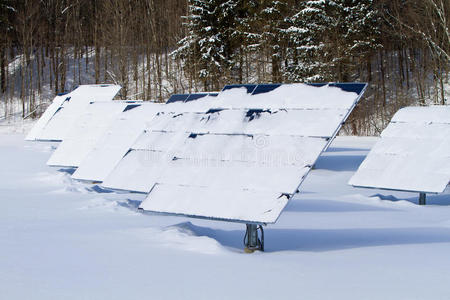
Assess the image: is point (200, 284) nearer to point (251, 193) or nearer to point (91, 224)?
point (251, 193)

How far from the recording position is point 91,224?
26.7 ft

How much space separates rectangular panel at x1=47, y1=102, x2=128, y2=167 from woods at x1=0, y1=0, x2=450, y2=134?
12603mm

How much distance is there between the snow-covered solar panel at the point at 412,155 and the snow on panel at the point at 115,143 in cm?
454

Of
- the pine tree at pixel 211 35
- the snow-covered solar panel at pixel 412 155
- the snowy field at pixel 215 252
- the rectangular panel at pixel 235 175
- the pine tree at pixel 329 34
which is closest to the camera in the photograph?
the snowy field at pixel 215 252

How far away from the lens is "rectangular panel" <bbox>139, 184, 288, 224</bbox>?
615 cm

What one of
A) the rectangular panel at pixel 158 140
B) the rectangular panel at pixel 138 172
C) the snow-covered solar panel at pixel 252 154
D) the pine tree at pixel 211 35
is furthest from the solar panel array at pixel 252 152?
the pine tree at pixel 211 35

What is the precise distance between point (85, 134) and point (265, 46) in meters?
20.6

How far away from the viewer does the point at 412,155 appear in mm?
11688

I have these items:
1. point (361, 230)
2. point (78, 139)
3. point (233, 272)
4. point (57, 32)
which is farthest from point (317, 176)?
point (57, 32)

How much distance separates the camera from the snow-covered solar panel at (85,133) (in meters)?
13.8

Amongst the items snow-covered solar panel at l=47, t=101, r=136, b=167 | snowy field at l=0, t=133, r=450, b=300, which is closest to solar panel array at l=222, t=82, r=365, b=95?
snowy field at l=0, t=133, r=450, b=300

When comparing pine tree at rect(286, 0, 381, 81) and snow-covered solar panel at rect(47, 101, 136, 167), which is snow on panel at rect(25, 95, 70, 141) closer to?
snow-covered solar panel at rect(47, 101, 136, 167)

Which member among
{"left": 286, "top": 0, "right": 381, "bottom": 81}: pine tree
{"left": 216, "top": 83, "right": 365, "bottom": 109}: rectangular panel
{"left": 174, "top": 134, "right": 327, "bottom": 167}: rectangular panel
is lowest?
{"left": 174, "top": 134, "right": 327, "bottom": 167}: rectangular panel

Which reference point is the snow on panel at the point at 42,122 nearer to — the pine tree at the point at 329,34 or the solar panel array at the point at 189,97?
the solar panel array at the point at 189,97
